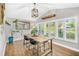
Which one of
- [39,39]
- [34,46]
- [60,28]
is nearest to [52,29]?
[60,28]

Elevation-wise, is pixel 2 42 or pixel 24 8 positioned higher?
pixel 24 8

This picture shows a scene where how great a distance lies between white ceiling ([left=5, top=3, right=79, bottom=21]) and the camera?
2051 mm

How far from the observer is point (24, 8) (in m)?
2.06

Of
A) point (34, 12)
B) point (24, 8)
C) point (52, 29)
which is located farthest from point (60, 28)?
point (24, 8)

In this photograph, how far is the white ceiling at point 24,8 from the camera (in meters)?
2.05

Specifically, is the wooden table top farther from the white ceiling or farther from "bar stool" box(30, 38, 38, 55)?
A: the white ceiling

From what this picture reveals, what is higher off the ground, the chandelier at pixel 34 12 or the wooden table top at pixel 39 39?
the chandelier at pixel 34 12

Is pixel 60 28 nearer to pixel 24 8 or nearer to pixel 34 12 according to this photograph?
pixel 34 12

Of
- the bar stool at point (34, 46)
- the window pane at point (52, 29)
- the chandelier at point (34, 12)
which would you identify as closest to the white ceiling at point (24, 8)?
the chandelier at point (34, 12)

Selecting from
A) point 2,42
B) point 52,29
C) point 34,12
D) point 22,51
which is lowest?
point 22,51

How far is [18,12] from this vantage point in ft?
6.74

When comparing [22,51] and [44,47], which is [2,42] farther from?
[44,47]

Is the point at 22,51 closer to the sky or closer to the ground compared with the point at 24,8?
closer to the ground

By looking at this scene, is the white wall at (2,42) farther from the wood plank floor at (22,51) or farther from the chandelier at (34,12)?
the chandelier at (34,12)
